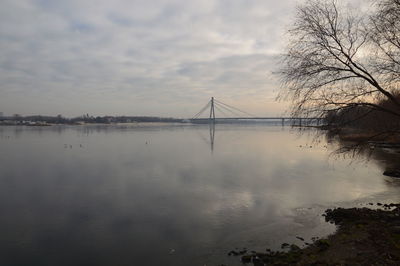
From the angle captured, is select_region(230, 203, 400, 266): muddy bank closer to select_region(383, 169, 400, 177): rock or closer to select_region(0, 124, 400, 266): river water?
select_region(0, 124, 400, 266): river water

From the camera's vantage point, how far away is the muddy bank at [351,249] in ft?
21.1

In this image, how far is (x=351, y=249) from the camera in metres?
7.00

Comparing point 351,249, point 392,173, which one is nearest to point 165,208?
point 351,249

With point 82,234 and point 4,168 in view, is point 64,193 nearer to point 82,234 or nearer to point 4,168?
point 82,234

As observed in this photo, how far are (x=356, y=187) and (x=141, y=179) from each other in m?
9.77

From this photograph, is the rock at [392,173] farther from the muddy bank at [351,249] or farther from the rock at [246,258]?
the rock at [246,258]

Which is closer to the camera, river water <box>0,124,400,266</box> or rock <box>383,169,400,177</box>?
river water <box>0,124,400,266</box>

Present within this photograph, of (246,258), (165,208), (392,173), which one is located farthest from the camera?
(392,173)

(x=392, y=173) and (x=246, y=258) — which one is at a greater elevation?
(x=392, y=173)

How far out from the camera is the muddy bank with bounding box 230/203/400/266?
6422 mm

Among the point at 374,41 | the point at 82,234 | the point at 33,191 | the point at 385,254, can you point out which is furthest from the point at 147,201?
the point at 374,41

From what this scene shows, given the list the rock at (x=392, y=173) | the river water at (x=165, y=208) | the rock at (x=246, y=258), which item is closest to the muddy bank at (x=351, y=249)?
the rock at (x=246, y=258)

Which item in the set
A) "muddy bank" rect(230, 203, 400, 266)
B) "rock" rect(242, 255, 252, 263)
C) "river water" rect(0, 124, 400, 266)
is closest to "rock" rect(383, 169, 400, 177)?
"river water" rect(0, 124, 400, 266)

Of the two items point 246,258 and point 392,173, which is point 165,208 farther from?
point 392,173
